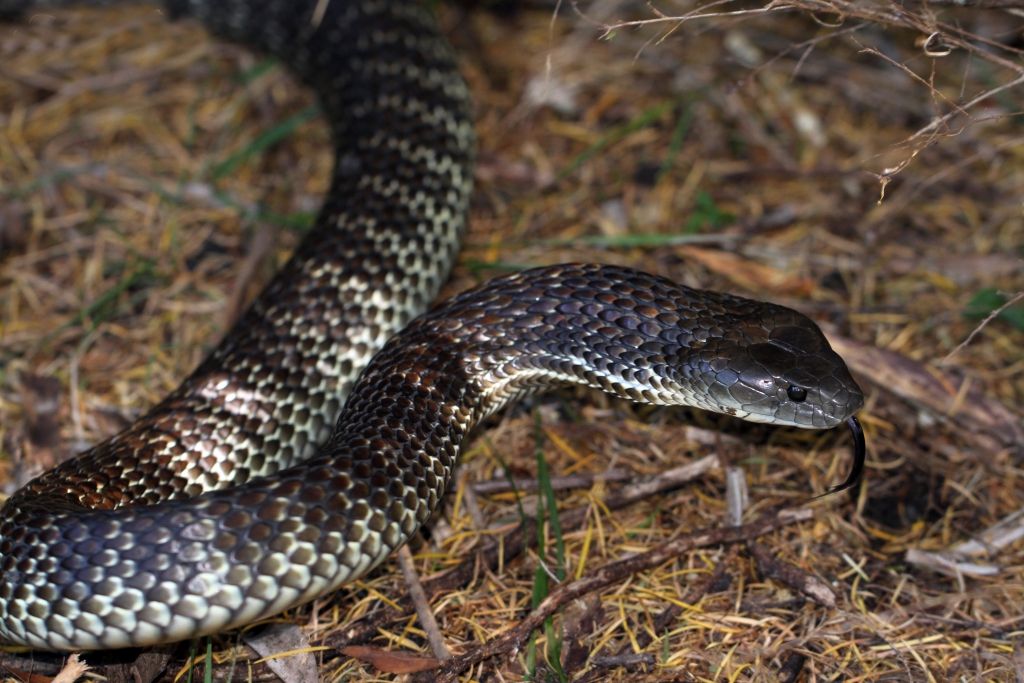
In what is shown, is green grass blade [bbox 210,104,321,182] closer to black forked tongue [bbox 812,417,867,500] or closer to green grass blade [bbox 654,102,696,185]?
green grass blade [bbox 654,102,696,185]

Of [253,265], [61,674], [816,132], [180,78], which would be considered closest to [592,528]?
[61,674]

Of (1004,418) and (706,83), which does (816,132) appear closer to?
(706,83)

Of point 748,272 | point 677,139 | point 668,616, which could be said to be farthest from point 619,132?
point 668,616

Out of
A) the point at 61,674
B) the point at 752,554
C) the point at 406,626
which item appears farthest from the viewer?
the point at 752,554

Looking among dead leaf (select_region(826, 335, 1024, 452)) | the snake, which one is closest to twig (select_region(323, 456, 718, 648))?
the snake

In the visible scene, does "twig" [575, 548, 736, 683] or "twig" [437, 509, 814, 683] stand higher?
"twig" [437, 509, 814, 683]

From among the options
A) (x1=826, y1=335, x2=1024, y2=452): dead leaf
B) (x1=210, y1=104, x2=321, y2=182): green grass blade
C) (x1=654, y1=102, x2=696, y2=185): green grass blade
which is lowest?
(x1=826, y1=335, x2=1024, y2=452): dead leaf
